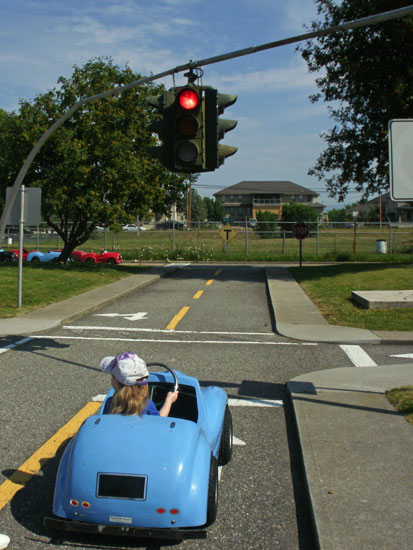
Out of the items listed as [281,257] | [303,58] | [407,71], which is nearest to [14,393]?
[407,71]

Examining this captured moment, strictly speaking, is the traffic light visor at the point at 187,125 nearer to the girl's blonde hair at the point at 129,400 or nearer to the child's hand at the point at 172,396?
the child's hand at the point at 172,396

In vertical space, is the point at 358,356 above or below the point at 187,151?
below

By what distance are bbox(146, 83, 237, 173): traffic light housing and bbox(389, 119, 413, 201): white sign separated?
2.06 meters

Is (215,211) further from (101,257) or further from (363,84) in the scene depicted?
(363,84)

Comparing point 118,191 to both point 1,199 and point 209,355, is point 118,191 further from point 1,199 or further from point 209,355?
point 209,355

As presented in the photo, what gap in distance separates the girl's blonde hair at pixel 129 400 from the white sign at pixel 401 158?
3.14 m

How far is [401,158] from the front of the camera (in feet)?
17.6

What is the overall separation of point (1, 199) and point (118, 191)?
7026mm

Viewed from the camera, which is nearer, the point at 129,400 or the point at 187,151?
the point at 129,400

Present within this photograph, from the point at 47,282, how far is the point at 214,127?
13693mm

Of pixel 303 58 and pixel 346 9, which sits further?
pixel 303 58

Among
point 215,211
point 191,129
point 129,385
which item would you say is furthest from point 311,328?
point 215,211

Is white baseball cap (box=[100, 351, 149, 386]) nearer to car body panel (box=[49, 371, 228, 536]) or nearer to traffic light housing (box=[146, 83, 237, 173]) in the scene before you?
car body panel (box=[49, 371, 228, 536])

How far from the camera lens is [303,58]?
25.2 metres
